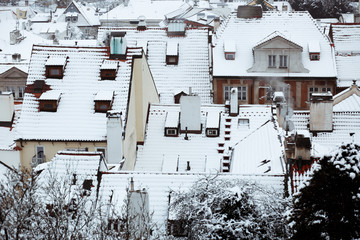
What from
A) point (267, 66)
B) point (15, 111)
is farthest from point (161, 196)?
point (267, 66)

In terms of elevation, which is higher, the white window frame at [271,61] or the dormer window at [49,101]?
the white window frame at [271,61]

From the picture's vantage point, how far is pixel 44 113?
31.7m

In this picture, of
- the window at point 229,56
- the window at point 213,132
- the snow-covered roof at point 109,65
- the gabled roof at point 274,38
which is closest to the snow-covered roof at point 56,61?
the snow-covered roof at point 109,65

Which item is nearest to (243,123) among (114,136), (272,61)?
(114,136)

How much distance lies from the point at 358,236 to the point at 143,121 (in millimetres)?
17656

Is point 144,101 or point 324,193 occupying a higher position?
point 144,101

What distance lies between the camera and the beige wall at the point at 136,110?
30.8 metres

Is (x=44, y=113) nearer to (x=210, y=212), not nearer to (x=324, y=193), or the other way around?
(x=210, y=212)

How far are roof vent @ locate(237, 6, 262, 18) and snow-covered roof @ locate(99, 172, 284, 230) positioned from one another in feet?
84.2

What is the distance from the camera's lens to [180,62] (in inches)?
1778

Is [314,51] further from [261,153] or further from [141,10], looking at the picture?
[141,10]

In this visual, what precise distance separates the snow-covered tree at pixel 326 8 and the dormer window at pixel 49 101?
255 feet

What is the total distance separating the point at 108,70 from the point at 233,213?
14.0 meters

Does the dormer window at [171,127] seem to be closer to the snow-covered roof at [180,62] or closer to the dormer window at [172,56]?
the snow-covered roof at [180,62]
